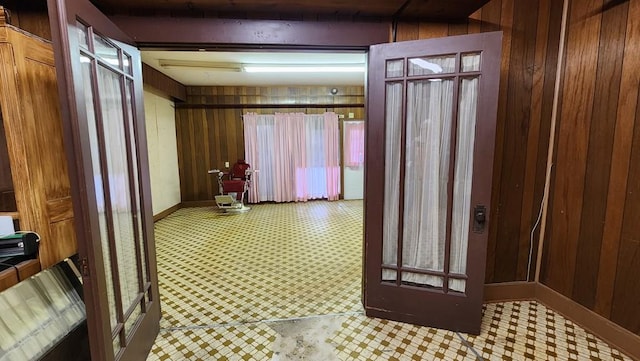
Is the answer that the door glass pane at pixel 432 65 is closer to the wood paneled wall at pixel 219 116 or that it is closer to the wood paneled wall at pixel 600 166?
the wood paneled wall at pixel 600 166

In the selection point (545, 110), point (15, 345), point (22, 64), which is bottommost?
point (15, 345)

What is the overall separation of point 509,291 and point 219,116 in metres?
5.80

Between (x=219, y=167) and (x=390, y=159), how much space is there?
16.7ft

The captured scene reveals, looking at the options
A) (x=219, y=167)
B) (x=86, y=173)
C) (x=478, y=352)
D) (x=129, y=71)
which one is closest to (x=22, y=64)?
(x=129, y=71)

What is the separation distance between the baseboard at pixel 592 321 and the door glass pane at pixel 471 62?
1903 millimetres

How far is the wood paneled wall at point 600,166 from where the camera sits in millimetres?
1800

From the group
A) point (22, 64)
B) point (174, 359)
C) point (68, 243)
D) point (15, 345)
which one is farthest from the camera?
point (174, 359)

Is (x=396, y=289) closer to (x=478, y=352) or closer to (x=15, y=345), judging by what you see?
(x=478, y=352)

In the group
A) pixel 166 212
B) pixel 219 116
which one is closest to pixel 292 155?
pixel 219 116

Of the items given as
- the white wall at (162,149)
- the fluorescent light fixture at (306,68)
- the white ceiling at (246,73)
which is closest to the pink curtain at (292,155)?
the white ceiling at (246,73)

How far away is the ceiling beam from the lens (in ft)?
6.27

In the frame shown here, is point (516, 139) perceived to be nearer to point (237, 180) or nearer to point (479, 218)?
point (479, 218)

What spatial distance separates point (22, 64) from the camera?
1.48 metres

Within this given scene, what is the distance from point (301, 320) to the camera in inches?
89.6
